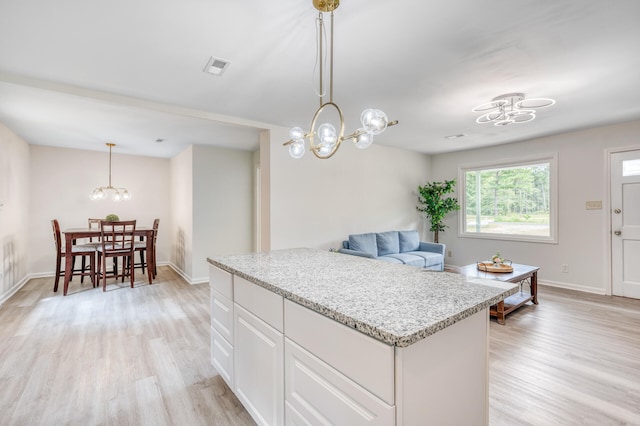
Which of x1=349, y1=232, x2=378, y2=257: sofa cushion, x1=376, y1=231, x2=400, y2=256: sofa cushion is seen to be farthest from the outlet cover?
x1=349, y1=232, x2=378, y2=257: sofa cushion

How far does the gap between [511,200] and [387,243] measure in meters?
2.37

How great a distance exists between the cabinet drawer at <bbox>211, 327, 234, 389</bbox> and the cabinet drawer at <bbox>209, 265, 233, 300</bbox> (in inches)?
12.5

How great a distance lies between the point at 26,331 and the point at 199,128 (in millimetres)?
2884

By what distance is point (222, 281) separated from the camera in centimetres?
209

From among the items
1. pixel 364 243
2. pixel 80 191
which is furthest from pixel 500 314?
pixel 80 191

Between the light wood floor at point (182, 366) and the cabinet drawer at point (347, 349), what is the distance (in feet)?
1.54

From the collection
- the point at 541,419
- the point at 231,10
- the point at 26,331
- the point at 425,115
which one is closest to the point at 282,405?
the point at 541,419

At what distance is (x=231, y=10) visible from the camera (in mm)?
1786

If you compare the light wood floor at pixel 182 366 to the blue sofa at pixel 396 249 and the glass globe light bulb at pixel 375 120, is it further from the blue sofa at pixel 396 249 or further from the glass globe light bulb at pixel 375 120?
the blue sofa at pixel 396 249

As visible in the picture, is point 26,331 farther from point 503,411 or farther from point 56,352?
point 503,411

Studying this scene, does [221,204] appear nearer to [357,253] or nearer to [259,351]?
[357,253]

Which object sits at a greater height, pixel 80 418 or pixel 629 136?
pixel 629 136

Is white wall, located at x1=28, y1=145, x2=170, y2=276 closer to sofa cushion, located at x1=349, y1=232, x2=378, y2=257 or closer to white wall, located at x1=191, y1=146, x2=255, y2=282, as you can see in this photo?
white wall, located at x1=191, y1=146, x2=255, y2=282

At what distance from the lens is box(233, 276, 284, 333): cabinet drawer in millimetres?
1469
